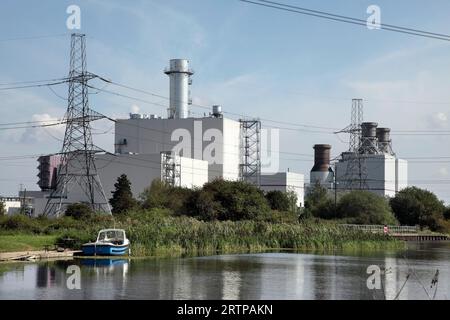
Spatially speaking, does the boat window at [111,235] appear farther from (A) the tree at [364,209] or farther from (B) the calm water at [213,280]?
(A) the tree at [364,209]

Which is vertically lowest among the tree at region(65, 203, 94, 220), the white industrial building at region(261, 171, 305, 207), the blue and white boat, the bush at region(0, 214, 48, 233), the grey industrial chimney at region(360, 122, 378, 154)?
the blue and white boat

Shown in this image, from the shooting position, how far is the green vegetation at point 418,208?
102438 mm

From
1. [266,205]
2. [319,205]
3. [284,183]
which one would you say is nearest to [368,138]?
[284,183]

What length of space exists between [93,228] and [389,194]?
8925 cm

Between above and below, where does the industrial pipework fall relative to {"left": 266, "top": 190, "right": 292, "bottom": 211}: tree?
above

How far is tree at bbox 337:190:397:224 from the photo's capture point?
93.1 metres

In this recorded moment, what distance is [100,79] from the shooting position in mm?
66562

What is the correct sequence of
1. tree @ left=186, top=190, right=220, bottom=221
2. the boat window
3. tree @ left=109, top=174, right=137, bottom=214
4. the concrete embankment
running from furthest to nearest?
tree @ left=109, top=174, right=137, bottom=214, tree @ left=186, top=190, right=220, bottom=221, the boat window, the concrete embankment

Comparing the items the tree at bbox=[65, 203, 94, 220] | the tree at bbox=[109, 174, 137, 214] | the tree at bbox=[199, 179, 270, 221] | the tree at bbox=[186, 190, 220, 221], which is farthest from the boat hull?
the tree at bbox=[109, 174, 137, 214]

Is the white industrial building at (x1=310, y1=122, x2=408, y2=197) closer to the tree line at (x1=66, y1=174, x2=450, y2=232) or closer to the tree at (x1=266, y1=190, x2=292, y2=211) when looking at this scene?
the tree line at (x1=66, y1=174, x2=450, y2=232)

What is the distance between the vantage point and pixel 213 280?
1167 inches

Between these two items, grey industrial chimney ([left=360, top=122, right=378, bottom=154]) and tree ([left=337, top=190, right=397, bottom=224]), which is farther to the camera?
grey industrial chimney ([left=360, top=122, right=378, bottom=154])

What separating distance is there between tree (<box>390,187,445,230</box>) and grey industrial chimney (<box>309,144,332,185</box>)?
89.5ft
